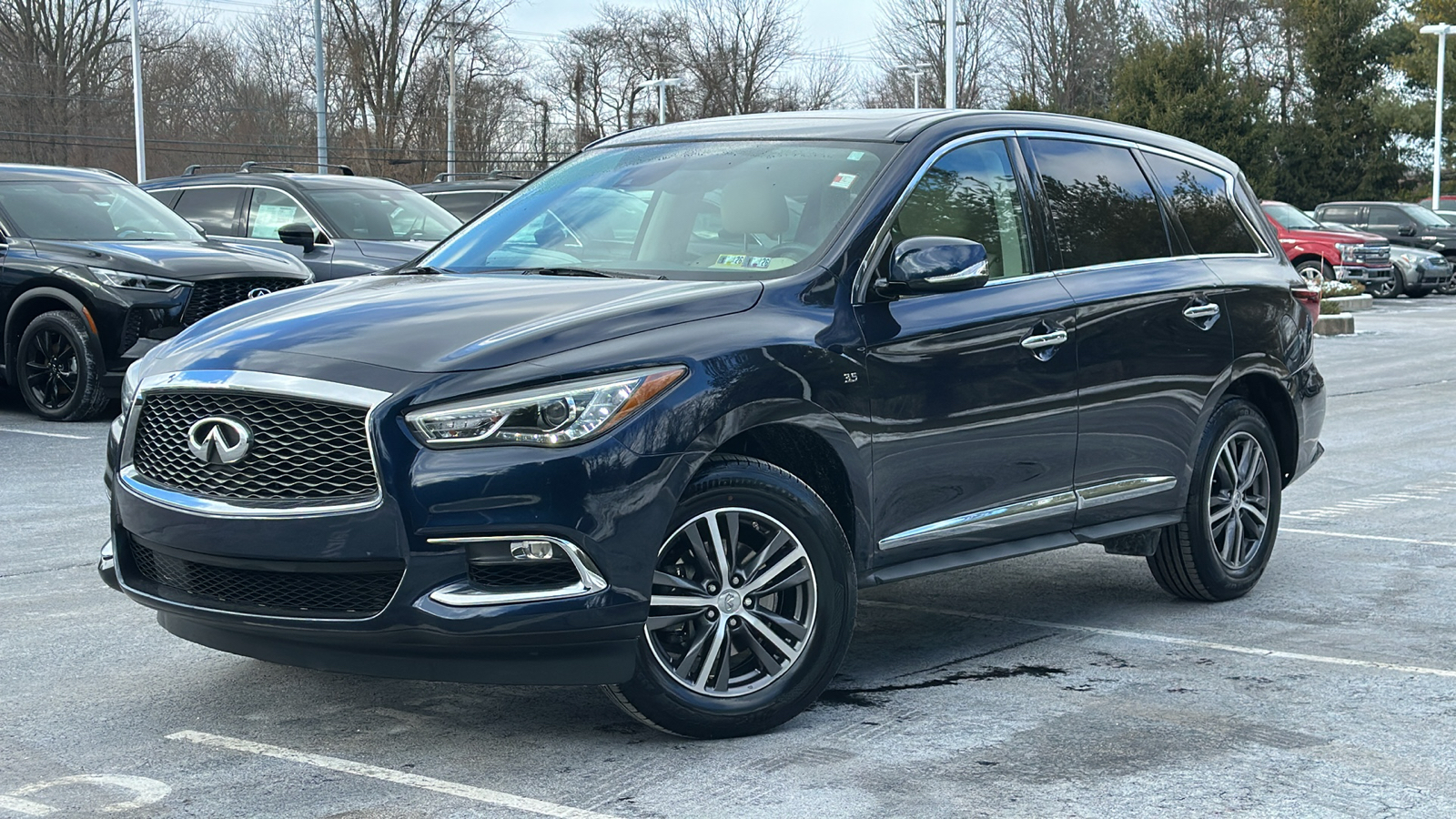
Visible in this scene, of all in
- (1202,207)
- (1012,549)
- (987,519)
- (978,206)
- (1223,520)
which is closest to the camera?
(987,519)

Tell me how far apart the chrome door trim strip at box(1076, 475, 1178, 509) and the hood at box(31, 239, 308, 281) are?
788 cm

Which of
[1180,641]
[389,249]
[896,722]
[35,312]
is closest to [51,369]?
[35,312]

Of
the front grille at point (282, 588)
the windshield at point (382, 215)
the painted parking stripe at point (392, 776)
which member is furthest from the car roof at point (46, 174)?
the painted parking stripe at point (392, 776)

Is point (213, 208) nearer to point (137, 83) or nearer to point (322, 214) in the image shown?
point (322, 214)

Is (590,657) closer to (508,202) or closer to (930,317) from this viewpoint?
(930,317)

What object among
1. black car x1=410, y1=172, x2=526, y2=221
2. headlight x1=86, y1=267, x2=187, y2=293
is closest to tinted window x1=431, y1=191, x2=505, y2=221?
black car x1=410, y1=172, x2=526, y2=221

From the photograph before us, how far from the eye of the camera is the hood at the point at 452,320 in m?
4.23

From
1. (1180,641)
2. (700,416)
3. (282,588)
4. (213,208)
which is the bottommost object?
(1180,641)

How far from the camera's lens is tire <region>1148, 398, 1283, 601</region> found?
247 inches

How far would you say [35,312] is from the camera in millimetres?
12430

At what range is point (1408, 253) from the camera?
105ft

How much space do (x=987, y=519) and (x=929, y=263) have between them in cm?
88

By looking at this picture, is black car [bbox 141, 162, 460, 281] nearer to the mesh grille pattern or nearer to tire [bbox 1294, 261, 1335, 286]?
the mesh grille pattern

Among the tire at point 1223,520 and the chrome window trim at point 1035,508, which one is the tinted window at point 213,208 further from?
the chrome window trim at point 1035,508
